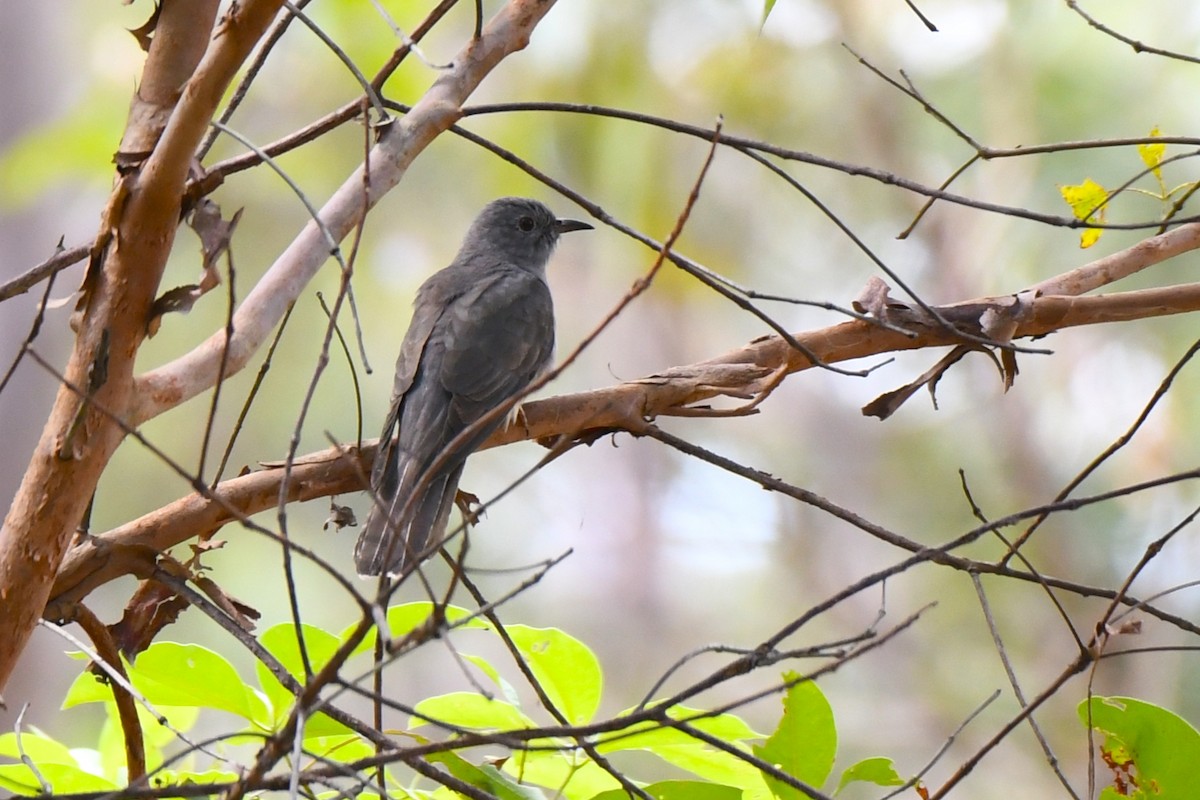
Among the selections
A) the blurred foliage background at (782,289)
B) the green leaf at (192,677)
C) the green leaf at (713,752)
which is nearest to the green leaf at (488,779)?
the green leaf at (713,752)

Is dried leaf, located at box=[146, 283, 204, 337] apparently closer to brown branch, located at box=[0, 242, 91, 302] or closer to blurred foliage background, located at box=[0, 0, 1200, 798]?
brown branch, located at box=[0, 242, 91, 302]

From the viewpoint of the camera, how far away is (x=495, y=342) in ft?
11.8

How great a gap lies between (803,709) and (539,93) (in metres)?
6.62

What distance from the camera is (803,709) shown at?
5.20ft

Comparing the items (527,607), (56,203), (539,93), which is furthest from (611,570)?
(56,203)

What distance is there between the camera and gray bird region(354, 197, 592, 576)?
285 cm

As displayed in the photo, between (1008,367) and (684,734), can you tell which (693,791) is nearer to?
(684,734)

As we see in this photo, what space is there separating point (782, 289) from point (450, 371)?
233 inches

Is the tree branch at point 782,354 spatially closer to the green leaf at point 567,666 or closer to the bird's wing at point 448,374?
the green leaf at point 567,666

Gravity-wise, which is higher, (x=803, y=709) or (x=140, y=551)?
(x=140, y=551)

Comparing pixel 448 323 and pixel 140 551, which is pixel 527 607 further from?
pixel 140 551

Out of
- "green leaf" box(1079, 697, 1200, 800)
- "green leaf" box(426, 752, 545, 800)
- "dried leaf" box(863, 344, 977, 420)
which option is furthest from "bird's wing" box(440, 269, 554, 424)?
"green leaf" box(1079, 697, 1200, 800)

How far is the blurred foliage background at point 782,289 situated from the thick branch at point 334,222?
4442 millimetres

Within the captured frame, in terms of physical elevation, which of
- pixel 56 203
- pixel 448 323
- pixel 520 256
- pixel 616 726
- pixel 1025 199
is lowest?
pixel 616 726
